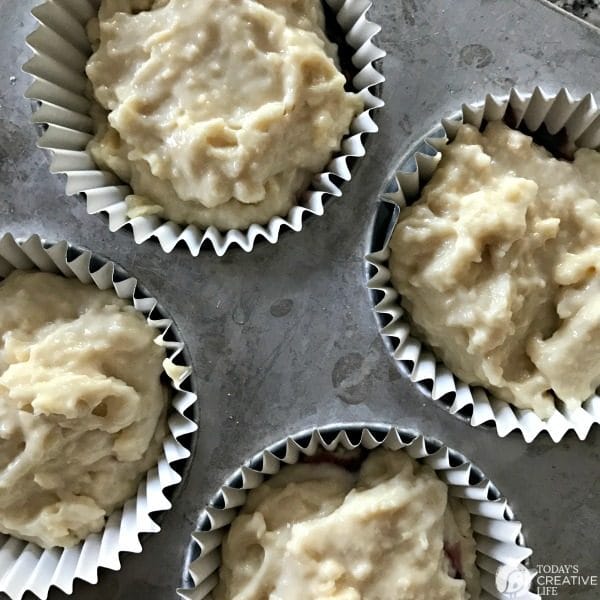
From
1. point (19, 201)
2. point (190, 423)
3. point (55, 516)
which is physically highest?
point (19, 201)

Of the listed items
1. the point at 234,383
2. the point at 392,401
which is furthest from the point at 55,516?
the point at 392,401

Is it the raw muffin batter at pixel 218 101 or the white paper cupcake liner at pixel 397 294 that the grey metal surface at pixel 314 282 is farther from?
the raw muffin batter at pixel 218 101

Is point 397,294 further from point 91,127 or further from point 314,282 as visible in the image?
point 91,127

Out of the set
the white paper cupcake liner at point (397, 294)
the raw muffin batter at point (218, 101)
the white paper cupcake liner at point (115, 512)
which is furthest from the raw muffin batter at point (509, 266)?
the white paper cupcake liner at point (115, 512)

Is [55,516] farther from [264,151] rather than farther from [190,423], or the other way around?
[264,151]

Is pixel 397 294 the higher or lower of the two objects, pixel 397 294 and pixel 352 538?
the higher

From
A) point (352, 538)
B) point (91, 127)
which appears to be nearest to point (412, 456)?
point (352, 538)
